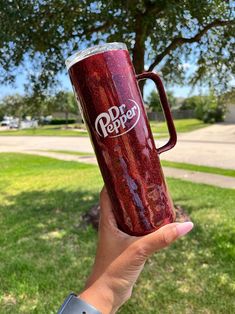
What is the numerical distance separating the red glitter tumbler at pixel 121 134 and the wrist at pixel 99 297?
0.62 feet

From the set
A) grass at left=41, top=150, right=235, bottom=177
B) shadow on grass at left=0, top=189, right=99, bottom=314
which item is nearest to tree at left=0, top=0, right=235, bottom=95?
shadow on grass at left=0, top=189, right=99, bottom=314

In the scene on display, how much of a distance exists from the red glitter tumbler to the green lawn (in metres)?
2.05

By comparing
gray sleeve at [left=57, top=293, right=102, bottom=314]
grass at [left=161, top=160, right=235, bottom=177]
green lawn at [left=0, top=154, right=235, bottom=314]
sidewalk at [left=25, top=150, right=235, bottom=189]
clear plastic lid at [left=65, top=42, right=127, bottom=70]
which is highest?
clear plastic lid at [left=65, top=42, right=127, bottom=70]

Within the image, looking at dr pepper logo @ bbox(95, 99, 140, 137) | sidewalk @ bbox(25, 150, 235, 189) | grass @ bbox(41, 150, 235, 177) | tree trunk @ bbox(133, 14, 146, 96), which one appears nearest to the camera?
dr pepper logo @ bbox(95, 99, 140, 137)

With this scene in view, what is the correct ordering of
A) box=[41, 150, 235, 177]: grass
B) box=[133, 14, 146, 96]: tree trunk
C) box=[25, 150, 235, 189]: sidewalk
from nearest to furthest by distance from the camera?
1. box=[133, 14, 146, 96]: tree trunk
2. box=[25, 150, 235, 189]: sidewalk
3. box=[41, 150, 235, 177]: grass

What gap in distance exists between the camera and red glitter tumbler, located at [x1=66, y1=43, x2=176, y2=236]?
3.57 feet

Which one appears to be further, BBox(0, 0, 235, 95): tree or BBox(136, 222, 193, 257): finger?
BBox(0, 0, 235, 95): tree

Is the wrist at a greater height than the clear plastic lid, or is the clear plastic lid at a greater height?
the clear plastic lid

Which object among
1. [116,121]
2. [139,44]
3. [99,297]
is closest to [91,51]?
[116,121]

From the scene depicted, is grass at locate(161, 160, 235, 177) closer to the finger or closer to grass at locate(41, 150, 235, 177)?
grass at locate(41, 150, 235, 177)

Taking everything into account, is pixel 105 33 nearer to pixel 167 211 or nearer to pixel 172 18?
pixel 172 18

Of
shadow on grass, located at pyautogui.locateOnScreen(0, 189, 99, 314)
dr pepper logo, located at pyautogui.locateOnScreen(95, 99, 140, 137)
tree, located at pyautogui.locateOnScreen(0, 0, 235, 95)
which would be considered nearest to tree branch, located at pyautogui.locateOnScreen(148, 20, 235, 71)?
tree, located at pyautogui.locateOnScreen(0, 0, 235, 95)

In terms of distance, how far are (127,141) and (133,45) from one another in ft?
13.1

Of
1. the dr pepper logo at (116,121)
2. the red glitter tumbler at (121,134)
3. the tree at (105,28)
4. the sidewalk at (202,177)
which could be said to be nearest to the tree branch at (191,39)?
the tree at (105,28)
